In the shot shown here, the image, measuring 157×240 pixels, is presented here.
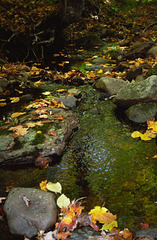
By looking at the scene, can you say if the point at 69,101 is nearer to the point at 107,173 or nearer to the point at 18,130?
the point at 18,130

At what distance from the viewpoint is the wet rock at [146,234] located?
67.1 inches

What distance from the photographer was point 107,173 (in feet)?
8.84

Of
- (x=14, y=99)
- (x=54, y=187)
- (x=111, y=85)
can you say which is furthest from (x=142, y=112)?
(x=14, y=99)

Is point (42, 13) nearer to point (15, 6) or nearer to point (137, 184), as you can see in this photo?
point (15, 6)

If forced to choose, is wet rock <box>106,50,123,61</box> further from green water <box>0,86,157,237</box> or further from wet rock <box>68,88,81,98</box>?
green water <box>0,86,157,237</box>

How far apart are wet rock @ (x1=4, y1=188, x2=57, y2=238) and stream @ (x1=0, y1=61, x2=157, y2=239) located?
0.15m

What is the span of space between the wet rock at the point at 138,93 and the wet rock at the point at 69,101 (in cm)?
95

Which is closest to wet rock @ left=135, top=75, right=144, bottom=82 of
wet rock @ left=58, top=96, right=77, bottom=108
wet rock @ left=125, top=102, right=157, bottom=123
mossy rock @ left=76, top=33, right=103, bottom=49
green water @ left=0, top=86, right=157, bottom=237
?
wet rock @ left=125, top=102, right=157, bottom=123

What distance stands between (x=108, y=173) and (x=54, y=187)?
0.72 meters

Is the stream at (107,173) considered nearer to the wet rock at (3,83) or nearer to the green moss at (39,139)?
the green moss at (39,139)

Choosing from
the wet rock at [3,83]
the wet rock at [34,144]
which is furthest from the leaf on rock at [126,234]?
the wet rock at [3,83]

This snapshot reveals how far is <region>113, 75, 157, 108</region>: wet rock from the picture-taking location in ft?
12.3

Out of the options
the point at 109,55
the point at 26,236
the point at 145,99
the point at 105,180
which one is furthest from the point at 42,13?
the point at 26,236

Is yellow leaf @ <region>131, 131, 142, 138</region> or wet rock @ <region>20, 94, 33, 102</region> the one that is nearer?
yellow leaf @ <region>131, 131, 142, 138</region>
